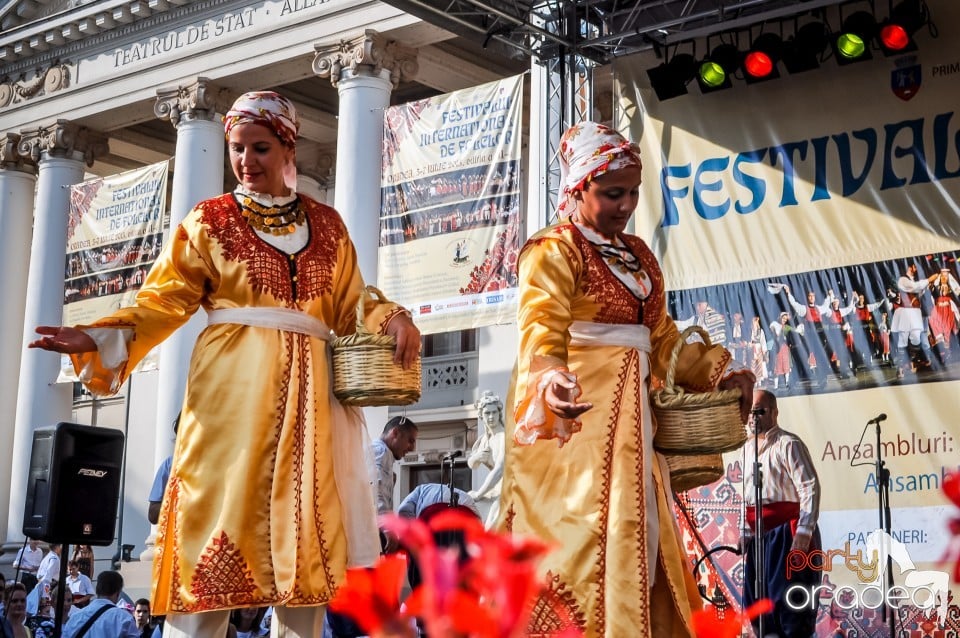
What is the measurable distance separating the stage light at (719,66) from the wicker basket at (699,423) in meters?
5.06

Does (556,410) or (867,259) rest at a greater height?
(867,259)

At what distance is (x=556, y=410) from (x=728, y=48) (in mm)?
5785

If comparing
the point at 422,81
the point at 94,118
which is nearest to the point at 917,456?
the point at 422,81

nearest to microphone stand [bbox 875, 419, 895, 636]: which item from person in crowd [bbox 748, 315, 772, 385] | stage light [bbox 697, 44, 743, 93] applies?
person in crowd [bbox 748, 315, 772, 385]

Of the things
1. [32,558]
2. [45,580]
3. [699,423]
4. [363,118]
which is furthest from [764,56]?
[32,558]

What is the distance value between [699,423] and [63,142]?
17042 mm

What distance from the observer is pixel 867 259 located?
816 cm

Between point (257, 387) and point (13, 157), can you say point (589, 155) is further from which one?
point (13, 157)

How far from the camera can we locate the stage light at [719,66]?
8.52 meters

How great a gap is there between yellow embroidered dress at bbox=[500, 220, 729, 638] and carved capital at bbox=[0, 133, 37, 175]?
1741 centimetres

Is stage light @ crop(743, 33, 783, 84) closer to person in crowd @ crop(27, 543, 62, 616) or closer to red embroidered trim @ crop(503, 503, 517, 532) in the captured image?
red embroidered trim @ crop(503, 503, 517, 532)

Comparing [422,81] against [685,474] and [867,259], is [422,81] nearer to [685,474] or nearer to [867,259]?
[867,259]

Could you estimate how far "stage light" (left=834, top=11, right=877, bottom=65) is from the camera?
798cm

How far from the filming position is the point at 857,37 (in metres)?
8.02
